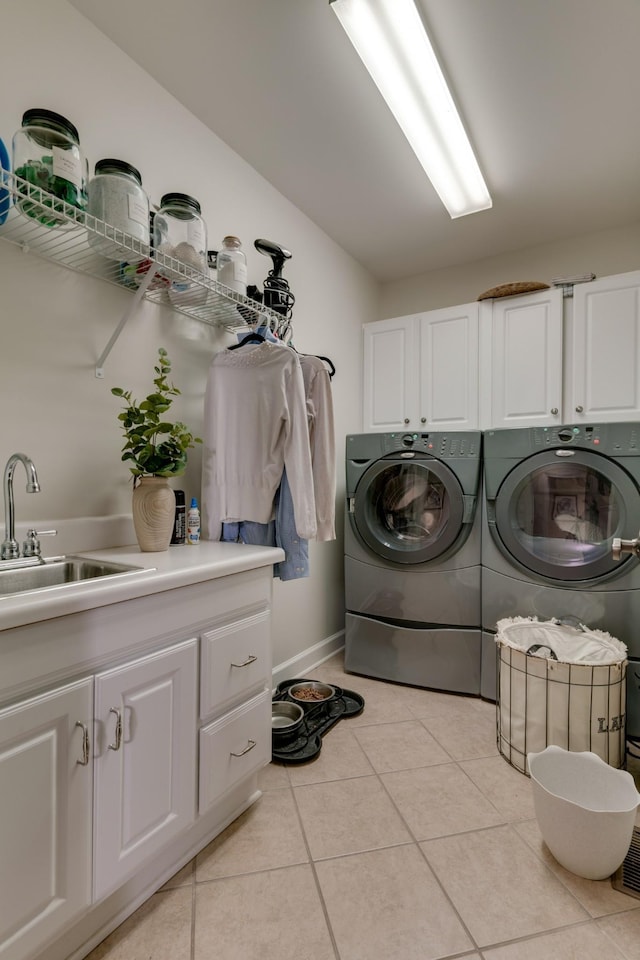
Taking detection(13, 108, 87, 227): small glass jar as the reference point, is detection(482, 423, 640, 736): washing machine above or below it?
below

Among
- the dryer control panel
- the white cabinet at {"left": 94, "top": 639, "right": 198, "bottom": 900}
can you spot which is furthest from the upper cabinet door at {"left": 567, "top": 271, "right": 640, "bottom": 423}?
the white cabinet at {"left": 94, "top": 639, "right": 198, "bottom": 900}

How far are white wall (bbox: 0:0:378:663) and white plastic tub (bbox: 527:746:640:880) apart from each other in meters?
1.59

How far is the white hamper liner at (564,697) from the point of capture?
1.66m

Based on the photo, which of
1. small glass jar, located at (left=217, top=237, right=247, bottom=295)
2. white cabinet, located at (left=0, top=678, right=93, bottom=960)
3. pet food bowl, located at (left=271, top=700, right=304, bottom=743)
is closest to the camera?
white cabinet, located at (left=0, top=678, right=93, bottom=960)

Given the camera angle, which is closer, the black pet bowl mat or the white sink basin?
the white sink basin

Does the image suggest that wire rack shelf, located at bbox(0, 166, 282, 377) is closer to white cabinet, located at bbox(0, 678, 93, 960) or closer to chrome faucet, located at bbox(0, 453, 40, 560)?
chrome faucet, located at bbox(0, 453, 40, 560)

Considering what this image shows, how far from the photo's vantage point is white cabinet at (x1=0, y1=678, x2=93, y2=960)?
2.64 ft

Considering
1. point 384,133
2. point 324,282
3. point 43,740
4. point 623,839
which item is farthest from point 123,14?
point 623,839

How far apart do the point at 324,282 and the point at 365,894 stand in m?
2.82

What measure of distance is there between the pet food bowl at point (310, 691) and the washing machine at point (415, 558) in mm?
375

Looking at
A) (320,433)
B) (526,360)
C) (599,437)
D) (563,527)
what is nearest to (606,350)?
(526,360)

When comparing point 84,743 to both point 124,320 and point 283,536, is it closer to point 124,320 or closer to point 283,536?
point 283,536

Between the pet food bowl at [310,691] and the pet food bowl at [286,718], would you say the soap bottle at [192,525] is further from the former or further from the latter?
the pet food bowl at [310,691]

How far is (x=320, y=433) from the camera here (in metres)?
1.89
